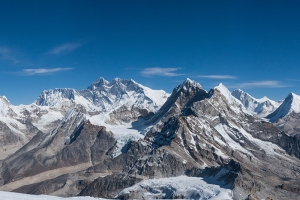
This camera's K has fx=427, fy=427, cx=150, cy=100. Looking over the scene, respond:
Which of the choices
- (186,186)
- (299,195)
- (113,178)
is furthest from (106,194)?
(299,195)

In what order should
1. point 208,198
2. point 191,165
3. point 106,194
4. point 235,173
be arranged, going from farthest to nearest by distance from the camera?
point 191,165 < point 106,194 < point 235,173 < point 208,198

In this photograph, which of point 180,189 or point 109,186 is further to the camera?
point 109,186

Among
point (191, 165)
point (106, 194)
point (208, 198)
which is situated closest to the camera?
point (208, 198)

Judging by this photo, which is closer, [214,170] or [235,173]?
[235,173]

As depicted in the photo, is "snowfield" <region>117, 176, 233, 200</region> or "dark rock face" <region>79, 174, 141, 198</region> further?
"dark rock face" <region>79, 174, 141, 198</region>

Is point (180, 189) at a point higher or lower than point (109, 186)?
higher

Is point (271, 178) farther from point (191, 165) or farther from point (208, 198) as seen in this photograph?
point (208, 198)

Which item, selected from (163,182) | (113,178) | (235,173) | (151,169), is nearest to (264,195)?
(235,173)

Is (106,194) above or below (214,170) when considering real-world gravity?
below

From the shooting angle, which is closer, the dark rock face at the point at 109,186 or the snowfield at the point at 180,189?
the snowfield at the point at 180,189

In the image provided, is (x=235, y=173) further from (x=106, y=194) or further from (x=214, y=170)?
(x=106, y=194)
